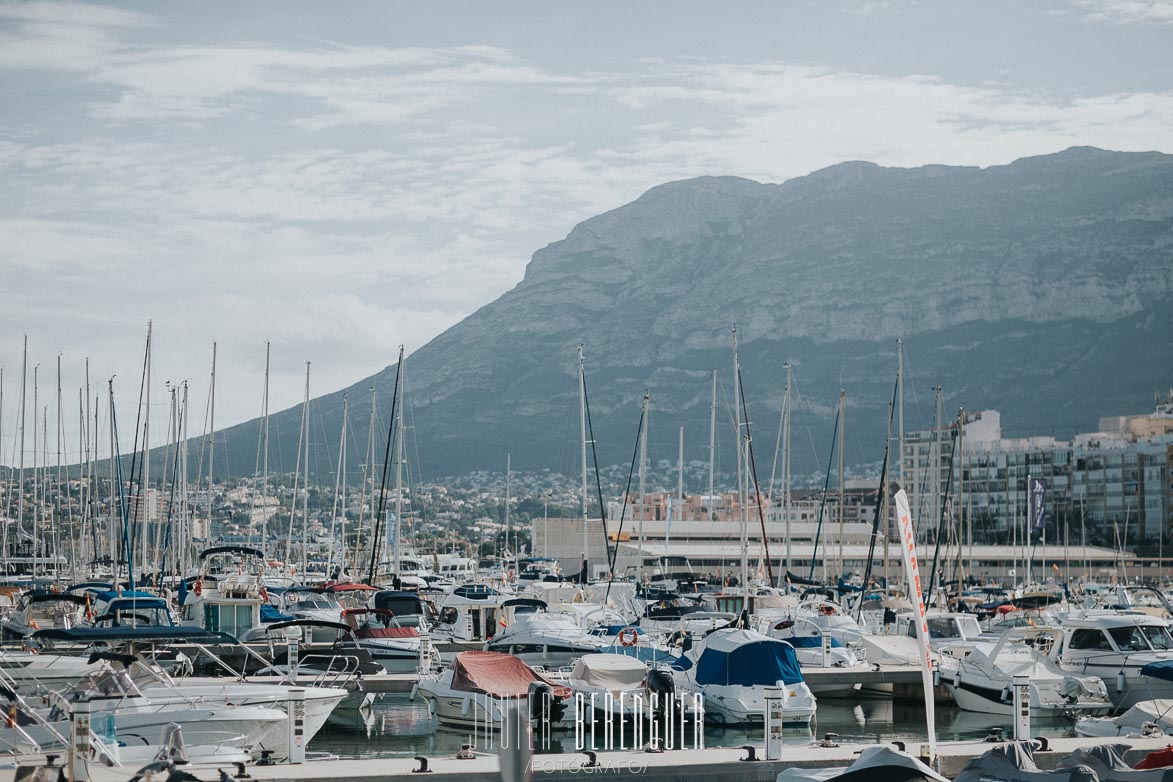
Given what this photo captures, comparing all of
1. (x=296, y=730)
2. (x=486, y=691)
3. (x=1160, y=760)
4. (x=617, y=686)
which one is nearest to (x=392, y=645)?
(x=486, y=691)

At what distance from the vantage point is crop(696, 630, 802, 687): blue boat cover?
3039 centimetres

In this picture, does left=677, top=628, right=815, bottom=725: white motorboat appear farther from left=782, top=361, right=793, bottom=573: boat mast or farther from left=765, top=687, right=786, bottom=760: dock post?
left=782, top=361, right=793, bottom=573: boat mast

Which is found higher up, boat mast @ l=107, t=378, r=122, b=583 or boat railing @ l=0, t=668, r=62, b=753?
boat mast @ l=107, t=378, r=122, b=583

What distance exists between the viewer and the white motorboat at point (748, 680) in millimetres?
30234

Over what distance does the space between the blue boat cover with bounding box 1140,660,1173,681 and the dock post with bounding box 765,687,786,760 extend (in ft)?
49.7

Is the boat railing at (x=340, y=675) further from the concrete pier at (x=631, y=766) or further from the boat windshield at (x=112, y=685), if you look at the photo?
the concrete pier at (x=631, y=766)

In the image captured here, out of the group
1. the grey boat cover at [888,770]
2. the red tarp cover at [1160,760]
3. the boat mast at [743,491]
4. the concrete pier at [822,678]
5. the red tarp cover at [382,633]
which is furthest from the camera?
the boat mast at [743,491]

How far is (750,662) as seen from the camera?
30.4m

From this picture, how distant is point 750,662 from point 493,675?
5.53m

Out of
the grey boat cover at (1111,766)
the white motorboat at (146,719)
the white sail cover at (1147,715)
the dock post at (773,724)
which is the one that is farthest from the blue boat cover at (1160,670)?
the white motorboat at (146,719)

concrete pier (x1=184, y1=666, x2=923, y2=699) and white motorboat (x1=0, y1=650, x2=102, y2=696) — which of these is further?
concrete pier (x1=184, y1=666, x2=923, y2=699)

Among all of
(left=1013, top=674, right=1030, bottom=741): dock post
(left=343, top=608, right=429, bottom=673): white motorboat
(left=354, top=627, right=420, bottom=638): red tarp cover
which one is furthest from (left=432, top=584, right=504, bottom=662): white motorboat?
(left=1013, top=674, right=1030, bottom=741): dock post

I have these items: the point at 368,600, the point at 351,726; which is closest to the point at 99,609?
the point at 368,600

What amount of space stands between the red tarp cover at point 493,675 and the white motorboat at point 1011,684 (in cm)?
1090
